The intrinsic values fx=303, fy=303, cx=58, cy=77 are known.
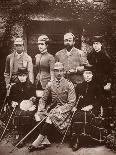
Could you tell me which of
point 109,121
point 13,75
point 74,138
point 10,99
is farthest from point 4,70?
point 109,121

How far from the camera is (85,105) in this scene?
3768mm

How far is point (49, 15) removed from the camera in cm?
377

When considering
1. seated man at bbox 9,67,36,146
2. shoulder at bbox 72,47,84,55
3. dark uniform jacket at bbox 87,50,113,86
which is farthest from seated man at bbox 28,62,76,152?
dark uniform jacket at bbox 87,50,113,86

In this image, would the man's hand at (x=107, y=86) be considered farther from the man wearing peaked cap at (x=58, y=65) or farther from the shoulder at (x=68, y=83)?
the man wearing peaked cap at (x=58, y=65)

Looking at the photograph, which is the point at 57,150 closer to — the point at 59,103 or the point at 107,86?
the point at 59,103

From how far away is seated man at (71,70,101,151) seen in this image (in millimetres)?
3707

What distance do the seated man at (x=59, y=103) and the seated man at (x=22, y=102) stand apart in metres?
0.15

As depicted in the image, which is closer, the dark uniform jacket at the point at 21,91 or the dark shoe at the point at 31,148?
the dark shoe at the point at 31,148

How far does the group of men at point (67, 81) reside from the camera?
371 centimetres

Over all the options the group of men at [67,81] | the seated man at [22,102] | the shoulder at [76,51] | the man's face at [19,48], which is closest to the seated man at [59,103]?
the group of men at [67,81]

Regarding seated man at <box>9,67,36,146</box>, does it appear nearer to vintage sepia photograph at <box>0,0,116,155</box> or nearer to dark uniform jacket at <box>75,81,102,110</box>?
vintage sepia photograph at <box>0,0,116,155</box>

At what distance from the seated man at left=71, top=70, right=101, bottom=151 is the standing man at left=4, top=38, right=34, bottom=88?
2.17 feet

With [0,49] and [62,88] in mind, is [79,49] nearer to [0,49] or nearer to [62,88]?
[62,88]

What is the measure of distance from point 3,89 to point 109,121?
139 centimetres
